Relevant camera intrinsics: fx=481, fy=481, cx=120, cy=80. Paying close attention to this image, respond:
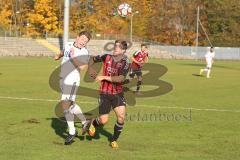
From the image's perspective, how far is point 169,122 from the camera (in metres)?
12.7

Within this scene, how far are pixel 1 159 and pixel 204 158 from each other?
3534 millimetres

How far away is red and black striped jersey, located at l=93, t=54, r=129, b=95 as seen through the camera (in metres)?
9.33

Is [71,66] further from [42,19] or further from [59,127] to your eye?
[42,19]

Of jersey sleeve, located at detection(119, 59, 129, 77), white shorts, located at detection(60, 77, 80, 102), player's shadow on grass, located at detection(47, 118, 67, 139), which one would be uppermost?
jersey sleeve, located at detection(119, 59, 129, 77)

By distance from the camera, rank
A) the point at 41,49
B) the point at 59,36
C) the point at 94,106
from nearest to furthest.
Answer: the point at 94,106
the point at 41,49
the point at 59,36

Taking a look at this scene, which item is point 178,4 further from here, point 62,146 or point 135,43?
point 62,146

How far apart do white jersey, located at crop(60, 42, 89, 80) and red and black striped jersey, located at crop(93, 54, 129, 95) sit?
1.67ft

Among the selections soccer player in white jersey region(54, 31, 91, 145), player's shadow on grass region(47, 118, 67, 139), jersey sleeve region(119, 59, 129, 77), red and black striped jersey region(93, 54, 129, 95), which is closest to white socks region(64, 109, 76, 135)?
soccer player in white jersey region(54, 31, 91, 145)

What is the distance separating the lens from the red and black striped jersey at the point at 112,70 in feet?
30.6

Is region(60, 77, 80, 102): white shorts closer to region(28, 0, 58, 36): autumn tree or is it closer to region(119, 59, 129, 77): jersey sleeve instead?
region(119, 59, 129, 77): jersey sleeve

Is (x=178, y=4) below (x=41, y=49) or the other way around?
the other way around

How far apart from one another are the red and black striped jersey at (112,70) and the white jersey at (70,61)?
0.51m

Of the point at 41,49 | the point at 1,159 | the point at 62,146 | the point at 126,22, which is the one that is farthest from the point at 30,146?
the point at 126,22

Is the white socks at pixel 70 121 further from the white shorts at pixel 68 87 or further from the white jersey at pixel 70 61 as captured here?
the white jersey at pixel 70 61
